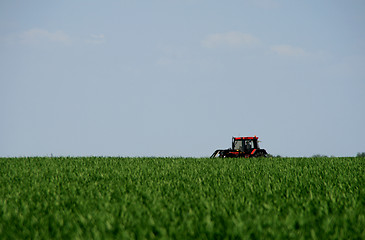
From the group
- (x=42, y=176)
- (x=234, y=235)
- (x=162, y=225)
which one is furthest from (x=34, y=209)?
(x=42, y=176)

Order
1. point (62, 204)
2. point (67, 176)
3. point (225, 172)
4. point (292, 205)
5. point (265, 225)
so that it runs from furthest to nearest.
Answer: point (225, 172)
point (67, 176)
point (62, 204)
point (292, 205)
point (265, 225)

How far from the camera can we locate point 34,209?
23.6 ft

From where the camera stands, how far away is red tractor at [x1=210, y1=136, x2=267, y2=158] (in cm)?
2386

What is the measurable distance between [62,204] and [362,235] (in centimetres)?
564

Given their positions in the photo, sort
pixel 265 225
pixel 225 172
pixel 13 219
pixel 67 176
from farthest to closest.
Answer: pixel 225 172 < pixel 67 176 < pixel 13 219 < pixel 265 225

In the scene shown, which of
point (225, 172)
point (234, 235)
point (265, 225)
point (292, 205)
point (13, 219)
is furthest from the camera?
point (225, 172)

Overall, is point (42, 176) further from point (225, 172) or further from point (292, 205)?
point (292, 205)

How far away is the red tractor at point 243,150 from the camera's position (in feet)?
78.3

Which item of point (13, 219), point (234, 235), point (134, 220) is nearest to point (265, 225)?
point (234, 235)

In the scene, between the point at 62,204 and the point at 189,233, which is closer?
the point at 189,233

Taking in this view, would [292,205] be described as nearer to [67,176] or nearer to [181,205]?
[181,205]

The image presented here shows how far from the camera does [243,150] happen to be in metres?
24.2

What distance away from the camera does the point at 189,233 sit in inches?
189

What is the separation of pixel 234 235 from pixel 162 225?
1.15 metres
